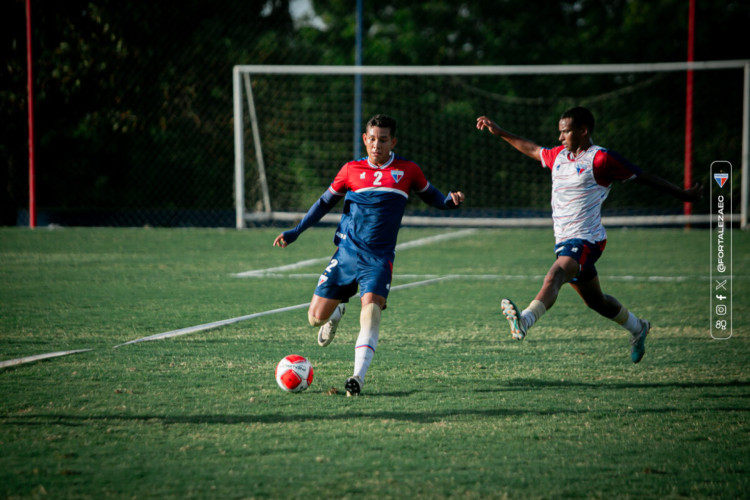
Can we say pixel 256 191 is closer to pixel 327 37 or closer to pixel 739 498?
pixel 327 37

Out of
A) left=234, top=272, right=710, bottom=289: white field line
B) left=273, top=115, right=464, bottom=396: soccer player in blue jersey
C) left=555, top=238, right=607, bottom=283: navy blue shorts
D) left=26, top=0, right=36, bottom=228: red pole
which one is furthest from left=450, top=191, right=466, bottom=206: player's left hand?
left=26, top=0, right=36, bottom=228: red pole

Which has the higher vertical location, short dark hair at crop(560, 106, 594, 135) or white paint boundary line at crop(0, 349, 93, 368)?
short dark hair at crop(560, 106, 594, 135)

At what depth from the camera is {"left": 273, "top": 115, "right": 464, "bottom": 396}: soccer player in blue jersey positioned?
542 centimetres

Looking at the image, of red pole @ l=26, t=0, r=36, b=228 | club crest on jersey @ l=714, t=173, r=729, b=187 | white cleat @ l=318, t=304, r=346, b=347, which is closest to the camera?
white cleat @ l=318, t=304, r=346, b=347

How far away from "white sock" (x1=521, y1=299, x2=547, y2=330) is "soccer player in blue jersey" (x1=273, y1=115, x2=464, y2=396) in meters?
0.82

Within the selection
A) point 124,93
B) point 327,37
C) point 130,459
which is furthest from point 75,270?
point 327,37

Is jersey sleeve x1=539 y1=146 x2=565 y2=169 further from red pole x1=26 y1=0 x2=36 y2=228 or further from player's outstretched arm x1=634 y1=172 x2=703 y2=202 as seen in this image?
red pole x1=26 y1=0 x2=36 y2=228

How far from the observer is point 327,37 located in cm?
2595

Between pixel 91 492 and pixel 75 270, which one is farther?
pixel 75 270

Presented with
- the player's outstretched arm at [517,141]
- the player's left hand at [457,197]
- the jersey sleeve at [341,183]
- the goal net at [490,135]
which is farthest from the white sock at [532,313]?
the goal net at [490,135]

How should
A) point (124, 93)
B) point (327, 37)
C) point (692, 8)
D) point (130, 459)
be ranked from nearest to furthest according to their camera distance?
point (130, 459) < point (692, 8) < point (124, 93) < point (327, 37)

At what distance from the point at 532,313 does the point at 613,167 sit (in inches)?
47.5

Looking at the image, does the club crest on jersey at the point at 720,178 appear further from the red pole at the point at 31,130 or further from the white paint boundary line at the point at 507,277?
the red pole at the point at 31,130

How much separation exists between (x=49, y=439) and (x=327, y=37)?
23.1 meters
